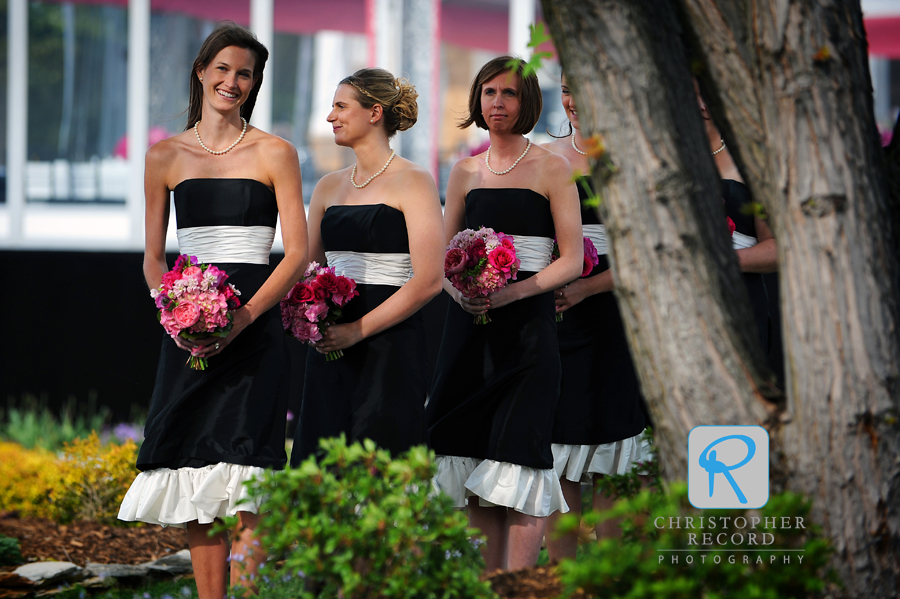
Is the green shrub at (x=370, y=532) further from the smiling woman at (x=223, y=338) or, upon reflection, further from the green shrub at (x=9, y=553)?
the green shrub at (x=9, y=553)

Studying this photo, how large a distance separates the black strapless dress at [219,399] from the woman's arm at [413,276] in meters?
0.30

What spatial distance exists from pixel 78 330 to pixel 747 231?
22.1 ft

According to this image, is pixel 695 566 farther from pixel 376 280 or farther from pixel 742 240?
pixel 742 240

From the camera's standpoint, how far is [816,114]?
2367 mm

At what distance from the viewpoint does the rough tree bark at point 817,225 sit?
2.36 m

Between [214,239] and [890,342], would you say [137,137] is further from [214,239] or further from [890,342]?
[890,342]

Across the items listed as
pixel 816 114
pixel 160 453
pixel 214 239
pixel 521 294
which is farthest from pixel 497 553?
pixel 816 114

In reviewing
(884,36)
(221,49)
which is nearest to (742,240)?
(221,49)

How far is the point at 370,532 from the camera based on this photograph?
2.51 m

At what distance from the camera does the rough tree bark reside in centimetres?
236

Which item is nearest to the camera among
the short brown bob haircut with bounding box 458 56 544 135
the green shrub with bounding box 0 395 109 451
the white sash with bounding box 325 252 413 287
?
the white sash with bounding box 325 252 413 287

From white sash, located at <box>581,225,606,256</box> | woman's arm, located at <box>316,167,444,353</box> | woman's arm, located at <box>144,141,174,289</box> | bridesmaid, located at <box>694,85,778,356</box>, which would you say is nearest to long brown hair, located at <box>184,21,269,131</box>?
woman's arm, located at <box>144,141,174,289</box>

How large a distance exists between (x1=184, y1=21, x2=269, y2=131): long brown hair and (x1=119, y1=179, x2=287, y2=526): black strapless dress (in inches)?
17.3

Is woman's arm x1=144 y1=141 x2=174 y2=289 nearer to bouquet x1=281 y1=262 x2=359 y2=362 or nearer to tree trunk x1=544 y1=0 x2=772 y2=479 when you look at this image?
bouquet x1=281 y1=262 x2=359 y2=362
